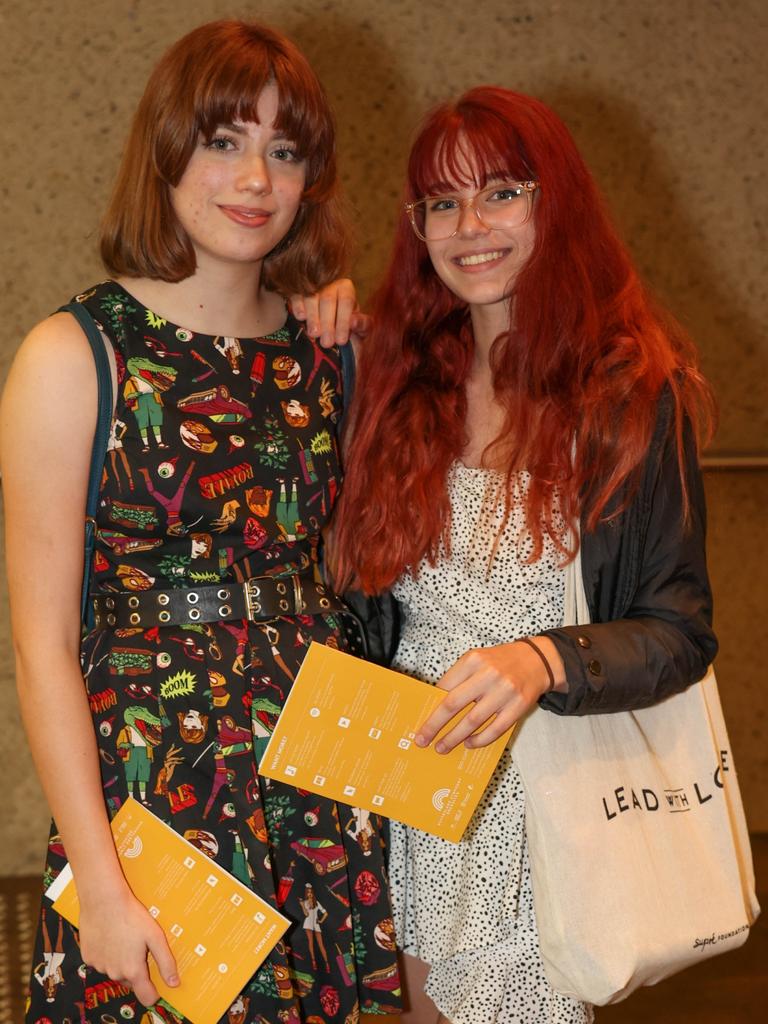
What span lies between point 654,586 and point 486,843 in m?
0.48

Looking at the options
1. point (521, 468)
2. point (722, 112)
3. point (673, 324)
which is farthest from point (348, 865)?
point (722, 112)

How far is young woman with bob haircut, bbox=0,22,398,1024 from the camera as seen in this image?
1510mm

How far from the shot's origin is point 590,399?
169 centimetres

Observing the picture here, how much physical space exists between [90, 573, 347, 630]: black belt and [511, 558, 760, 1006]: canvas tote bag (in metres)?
0.41

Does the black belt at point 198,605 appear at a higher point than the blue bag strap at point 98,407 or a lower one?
lower

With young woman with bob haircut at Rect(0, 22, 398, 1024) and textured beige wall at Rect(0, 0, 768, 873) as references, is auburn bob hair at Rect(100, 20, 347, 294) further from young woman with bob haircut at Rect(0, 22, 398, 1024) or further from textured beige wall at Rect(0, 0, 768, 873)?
textured beige wall at Rect(0, 0, 768, 873)

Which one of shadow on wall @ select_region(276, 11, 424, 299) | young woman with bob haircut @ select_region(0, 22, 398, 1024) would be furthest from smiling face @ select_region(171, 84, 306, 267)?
shadow on wall @ select_region(276, 11, 424, 299)

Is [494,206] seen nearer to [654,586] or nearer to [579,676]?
[654,586]

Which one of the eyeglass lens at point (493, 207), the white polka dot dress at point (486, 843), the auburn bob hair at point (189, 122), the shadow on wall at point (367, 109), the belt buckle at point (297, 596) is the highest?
the shadow on wall at point (367, 109)

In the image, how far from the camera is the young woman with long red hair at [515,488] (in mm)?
1646

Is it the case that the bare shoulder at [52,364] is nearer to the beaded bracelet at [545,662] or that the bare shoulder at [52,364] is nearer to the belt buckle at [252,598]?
the belt buckle at [252,598]

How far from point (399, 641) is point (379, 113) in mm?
2447

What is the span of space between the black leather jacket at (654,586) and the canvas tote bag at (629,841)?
54 mm

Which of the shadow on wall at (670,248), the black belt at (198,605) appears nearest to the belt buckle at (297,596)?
the black belt at (198,605)
